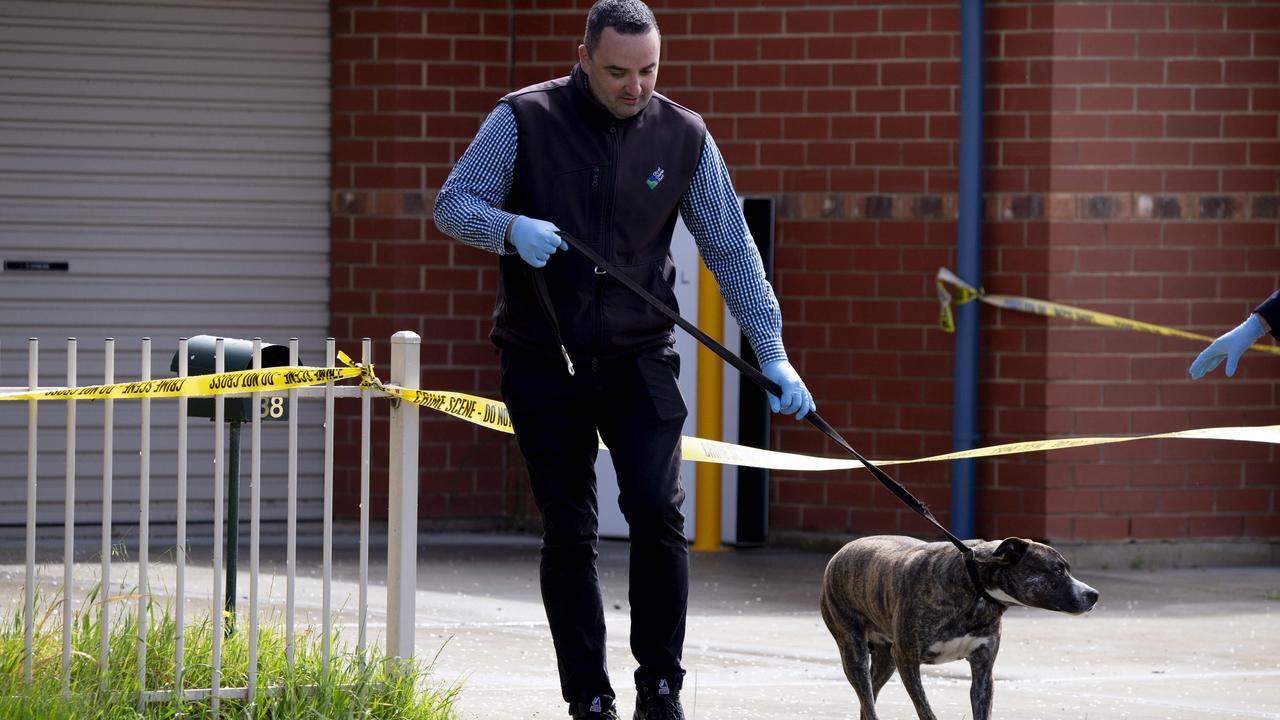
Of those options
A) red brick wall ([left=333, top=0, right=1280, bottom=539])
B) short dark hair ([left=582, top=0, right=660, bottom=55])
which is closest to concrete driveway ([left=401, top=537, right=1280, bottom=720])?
red brick wall ([left=333, top=0, right=1280, bottom=539])

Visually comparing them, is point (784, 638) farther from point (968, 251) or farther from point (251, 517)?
point (251, 517)

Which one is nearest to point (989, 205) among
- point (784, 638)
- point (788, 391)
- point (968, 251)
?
point (968, 251)

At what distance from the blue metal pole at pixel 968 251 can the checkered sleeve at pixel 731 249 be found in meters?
4.89

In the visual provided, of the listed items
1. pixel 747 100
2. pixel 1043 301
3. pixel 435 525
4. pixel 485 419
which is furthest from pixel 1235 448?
pixel 485 419

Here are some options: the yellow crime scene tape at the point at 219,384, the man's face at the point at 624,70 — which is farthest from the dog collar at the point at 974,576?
the yellow crime scene tape at the point at 219,384

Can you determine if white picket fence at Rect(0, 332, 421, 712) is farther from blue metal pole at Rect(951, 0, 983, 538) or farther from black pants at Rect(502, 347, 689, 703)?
blue metal pole at Rect(951, 0, 983, 538)

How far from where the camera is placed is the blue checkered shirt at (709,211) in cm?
496

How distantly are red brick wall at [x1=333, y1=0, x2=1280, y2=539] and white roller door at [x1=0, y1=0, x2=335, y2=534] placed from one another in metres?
0.34

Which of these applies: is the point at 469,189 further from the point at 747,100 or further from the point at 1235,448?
the point at 1235,448

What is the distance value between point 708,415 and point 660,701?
5.37 m

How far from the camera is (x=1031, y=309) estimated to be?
32.4 ft

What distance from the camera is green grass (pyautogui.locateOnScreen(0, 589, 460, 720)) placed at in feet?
16.3

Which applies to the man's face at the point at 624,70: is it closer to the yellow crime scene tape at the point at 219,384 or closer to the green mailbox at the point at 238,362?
the yellow crime scene tape at the point at 219,384

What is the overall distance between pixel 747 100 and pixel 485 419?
5231mm
